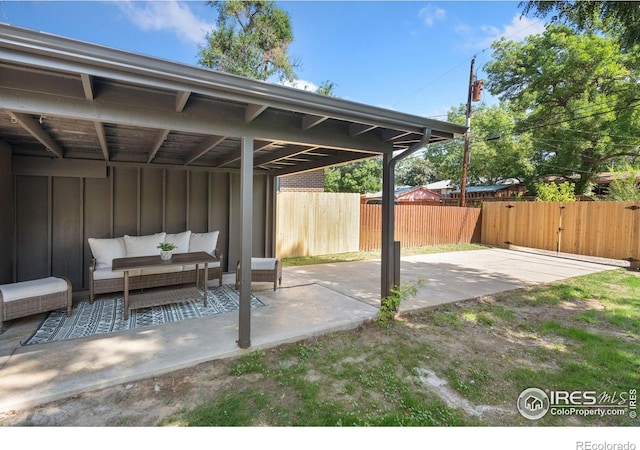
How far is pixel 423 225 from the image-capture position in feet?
37.1

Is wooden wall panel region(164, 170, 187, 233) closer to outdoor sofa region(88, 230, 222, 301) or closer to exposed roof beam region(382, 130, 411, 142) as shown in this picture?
outdoor sofa region(88, 230, 222, 301)

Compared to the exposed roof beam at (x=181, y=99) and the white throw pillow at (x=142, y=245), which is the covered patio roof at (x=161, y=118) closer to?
the exposed roof beam at (x=181, y=99)

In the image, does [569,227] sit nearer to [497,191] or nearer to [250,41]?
[497,191]

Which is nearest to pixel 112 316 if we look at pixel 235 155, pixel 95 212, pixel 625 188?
pixel 95 212

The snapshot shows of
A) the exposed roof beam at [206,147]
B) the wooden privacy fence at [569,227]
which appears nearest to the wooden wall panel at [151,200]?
the exposed roof beam at [206,147]

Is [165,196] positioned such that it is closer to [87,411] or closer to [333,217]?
[87,411]

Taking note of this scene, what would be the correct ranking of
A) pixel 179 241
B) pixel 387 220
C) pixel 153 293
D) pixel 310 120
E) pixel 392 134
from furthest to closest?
pixel 179 241
pixel 153 293
pixel 387 220
pixel 392 134
pixel 310 120

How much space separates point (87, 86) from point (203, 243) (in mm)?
3560

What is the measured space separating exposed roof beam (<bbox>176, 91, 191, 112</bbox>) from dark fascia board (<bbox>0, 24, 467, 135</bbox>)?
0.08m

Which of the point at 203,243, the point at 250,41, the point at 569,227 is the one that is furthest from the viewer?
the point at 250,41

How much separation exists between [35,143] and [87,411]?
12.7 feet

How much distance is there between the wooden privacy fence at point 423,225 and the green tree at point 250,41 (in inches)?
315

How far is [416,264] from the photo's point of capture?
7980 mm

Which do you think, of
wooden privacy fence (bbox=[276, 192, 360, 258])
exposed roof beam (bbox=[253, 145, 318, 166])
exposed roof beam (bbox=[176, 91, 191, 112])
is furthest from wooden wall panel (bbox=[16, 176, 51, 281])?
wooden privacy fence (bbox=[276, 192, 360, 258])
